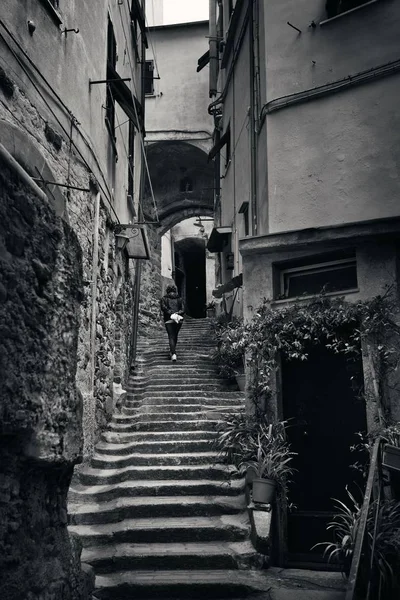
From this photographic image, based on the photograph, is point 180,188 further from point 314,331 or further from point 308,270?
point 314,331

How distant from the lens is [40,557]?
9.94 ft

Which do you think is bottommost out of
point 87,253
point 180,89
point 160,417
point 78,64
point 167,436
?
point 167,436

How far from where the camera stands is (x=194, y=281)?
2891cm

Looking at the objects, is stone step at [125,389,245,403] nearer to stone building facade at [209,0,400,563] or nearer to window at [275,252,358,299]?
stone building facade at [209,0,400,563]

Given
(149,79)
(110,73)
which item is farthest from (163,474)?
(149,79)

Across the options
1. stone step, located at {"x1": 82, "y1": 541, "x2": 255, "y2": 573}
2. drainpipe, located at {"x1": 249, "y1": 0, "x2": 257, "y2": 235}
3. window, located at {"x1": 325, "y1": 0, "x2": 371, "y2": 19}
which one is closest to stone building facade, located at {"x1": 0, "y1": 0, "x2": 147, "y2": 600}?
stone step, located at {"x1": 82, "y1": 541, "x2": 255, "y2": 573}

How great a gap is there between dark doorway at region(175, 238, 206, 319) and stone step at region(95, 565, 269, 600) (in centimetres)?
2250

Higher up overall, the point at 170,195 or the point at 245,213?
the point at 170,195

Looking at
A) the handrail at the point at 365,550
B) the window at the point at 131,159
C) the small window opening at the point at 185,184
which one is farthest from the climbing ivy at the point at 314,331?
the small window opening at the point at 185,184

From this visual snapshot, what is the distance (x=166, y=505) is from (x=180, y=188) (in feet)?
50.0

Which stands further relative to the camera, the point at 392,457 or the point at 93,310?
the point at 93,310

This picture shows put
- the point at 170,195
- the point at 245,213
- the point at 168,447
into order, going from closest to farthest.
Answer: the point at 168,447
the point at 245,213
the point at 170,195

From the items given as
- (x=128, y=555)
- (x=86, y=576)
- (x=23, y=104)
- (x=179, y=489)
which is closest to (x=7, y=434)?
(x=86, y=576)

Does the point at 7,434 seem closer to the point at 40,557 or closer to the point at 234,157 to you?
the point at 40,557
